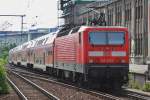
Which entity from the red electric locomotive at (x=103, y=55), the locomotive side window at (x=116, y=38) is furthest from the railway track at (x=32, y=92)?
the locomotive side window at (x=116, y=38)

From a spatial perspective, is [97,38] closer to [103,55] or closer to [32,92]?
[103,55]

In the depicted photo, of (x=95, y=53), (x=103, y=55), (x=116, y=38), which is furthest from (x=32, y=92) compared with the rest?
(x=116, y=38)

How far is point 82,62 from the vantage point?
79.2ft

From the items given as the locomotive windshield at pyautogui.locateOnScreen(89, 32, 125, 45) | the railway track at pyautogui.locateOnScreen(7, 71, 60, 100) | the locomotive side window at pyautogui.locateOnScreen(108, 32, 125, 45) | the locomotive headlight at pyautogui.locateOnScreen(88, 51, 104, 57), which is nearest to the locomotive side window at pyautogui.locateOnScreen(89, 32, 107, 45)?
the locomotive windshield at pyautogui.locateOnScreen(89, 32, 125, 45)

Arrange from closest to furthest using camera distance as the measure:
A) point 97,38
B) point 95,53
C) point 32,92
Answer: point 95,53
point 97,38
point 32,92

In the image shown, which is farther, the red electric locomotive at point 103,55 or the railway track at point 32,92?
the red electric locomotive at point 103,55

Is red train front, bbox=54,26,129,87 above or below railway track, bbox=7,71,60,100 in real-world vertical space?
above

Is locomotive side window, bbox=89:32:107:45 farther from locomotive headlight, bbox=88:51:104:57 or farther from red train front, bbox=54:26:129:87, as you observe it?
locomotive headlight, bbox=88:51:104:57

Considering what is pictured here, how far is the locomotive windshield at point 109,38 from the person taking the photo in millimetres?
24219

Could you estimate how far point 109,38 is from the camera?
957 inches

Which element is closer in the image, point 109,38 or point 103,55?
point 103,55

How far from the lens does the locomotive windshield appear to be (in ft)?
79.5

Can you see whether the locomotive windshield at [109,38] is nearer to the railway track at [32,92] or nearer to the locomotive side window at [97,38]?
the locomotive side window at [97,38]

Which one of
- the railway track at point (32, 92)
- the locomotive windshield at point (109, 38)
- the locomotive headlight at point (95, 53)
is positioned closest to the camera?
the railway track at point (32, 92)
